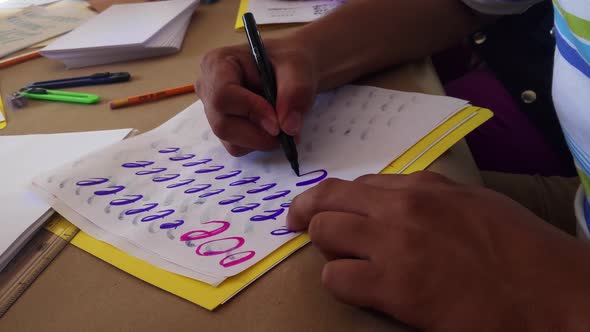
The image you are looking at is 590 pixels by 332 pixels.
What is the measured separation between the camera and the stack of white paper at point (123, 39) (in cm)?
77

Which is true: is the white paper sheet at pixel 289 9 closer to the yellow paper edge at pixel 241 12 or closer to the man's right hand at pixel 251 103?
the yellow paper edge at pixel 241 12

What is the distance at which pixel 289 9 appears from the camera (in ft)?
2.88

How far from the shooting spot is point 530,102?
75cm

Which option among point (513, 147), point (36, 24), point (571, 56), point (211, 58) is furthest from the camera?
point (36, 24)

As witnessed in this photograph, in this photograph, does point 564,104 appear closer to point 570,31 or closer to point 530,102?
point 570,31

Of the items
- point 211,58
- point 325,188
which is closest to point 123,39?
point 211,58

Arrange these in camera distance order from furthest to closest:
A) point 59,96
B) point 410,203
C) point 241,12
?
point 241,12, point 59,96, point 410,203

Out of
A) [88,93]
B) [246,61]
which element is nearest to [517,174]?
[246,61]

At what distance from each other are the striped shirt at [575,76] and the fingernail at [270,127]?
29cm

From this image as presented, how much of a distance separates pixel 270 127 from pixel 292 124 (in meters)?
0.02

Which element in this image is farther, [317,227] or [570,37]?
[570,37]

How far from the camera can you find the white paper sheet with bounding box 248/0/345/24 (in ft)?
2.72

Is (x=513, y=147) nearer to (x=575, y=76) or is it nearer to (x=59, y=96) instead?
(x=575, y=76)

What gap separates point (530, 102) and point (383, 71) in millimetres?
292
